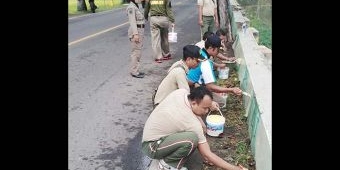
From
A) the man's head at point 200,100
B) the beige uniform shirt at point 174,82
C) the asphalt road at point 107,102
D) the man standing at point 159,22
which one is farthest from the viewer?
the man standing at point 159,22

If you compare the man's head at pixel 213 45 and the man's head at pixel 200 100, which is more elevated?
the man's head at pixel 213 45

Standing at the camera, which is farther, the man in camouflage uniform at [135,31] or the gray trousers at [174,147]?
the man in camouflage uniform at [135,31]

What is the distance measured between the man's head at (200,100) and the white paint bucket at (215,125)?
1433 mm

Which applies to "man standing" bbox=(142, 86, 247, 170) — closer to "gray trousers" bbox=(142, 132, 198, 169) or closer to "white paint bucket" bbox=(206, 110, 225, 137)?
"gray trousers" bbox=(142, 132, 198, 169)

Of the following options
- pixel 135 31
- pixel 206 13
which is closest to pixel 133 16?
pixel 135 31

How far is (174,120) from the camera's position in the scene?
4469 mm

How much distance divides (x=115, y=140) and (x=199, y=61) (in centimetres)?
158

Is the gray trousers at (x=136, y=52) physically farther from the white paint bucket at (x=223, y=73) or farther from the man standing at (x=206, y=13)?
the man standing at (x=206, y=13)

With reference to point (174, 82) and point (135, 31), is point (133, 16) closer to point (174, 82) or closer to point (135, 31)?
point (135, 31)

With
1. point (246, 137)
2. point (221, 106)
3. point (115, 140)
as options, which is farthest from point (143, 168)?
point (221, 106)

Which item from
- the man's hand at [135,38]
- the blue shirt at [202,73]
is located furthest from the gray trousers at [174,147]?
the man's hand at [135,38]

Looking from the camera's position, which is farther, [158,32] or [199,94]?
[158,32]

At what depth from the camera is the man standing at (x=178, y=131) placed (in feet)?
14.2

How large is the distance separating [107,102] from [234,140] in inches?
96.8
